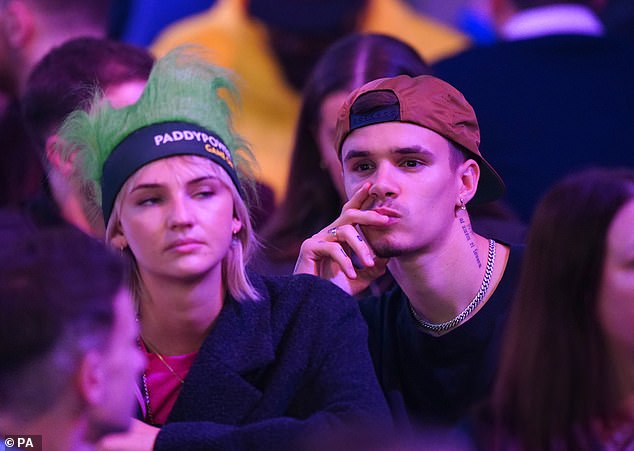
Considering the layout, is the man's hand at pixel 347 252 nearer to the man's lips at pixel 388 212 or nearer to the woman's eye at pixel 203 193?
the man's lips at pixel 388 212

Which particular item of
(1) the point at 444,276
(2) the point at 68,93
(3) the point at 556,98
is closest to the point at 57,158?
(2) the point at 68,93

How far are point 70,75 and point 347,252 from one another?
1.00 metres

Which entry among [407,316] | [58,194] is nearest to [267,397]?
[407,316]

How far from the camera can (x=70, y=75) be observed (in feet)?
10.2

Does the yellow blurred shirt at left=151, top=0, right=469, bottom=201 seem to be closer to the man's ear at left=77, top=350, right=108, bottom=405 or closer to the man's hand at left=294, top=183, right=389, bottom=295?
the man's hand at left=294, top=183, right=389, bottom=295

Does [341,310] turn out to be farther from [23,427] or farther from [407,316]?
[23,427]

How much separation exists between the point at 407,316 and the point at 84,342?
0.80 m

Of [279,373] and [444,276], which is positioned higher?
[444,276]

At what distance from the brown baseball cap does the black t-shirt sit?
240 millimetres

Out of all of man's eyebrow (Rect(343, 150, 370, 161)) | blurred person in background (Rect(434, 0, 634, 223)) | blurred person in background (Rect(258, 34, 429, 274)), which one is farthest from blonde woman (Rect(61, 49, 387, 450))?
blurred person in background (Rect(434, 0, 634, 223))

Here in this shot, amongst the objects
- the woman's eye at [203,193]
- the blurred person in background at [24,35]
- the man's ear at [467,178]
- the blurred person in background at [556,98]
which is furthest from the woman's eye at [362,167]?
the blurred person in background at [24,35]

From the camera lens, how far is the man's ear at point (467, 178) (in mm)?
2477

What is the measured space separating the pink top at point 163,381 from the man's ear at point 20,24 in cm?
181

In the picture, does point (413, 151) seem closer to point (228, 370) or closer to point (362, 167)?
point (362, 167)
